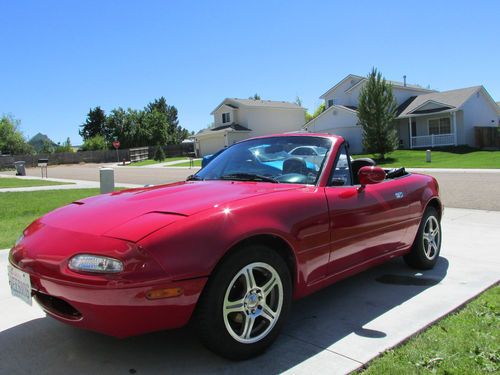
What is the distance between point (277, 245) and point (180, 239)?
2.68 feet

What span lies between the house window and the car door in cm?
3431

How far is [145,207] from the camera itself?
3.06 metres

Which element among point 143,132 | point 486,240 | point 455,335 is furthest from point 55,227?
point 143,132

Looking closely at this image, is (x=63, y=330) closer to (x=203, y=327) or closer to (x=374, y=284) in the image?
(x=203, y=327)

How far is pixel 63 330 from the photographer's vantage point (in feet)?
11.6

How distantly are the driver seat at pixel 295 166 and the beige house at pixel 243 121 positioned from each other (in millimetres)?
42896

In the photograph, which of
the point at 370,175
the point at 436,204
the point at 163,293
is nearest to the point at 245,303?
the point at 163,293

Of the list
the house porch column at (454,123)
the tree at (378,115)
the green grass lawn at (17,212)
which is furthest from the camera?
the house porch column at (454,123)

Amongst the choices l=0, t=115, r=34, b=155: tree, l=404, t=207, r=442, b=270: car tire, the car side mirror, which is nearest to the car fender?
the car side mirror

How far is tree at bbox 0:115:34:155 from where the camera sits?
68.3m

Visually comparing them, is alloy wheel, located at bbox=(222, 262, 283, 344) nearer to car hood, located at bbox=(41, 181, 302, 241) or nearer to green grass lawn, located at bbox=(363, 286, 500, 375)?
car hood, located at bbox=(41, 181, 302, 241)

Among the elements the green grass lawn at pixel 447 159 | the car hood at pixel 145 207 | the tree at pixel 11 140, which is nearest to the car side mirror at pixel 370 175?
the car hood at pixel 145 207

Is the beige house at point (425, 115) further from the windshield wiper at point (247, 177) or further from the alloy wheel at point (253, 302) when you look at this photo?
the alloy wheel at point (253, 302)

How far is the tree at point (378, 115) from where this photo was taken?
30.0 m
